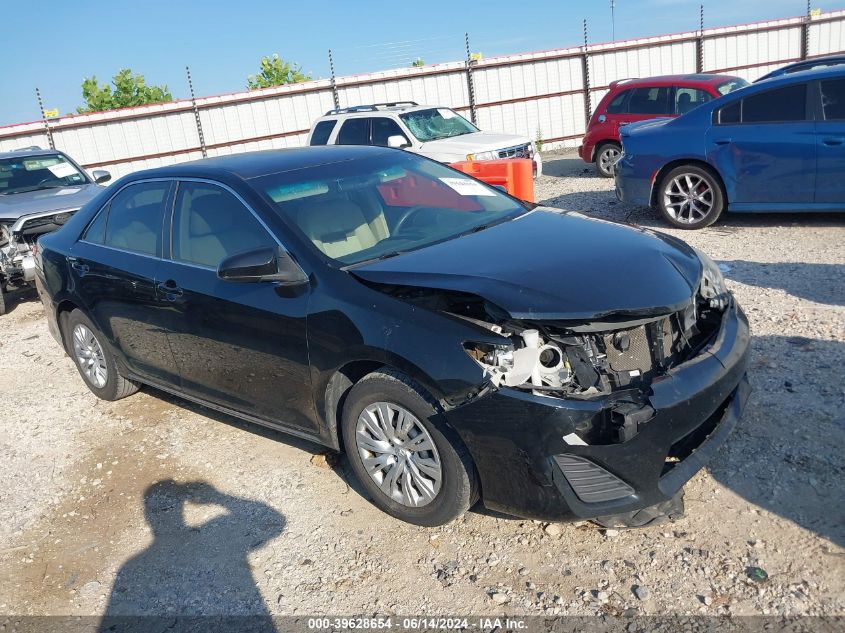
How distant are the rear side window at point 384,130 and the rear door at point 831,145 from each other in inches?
253

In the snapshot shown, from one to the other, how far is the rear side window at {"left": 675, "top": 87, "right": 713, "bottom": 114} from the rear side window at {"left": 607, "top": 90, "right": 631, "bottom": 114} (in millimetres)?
915

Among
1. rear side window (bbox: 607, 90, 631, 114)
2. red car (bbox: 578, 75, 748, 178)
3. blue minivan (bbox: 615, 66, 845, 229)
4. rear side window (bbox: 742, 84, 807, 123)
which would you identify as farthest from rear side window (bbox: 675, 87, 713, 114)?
rear side window (bbox: 742, 84, 807, 123)

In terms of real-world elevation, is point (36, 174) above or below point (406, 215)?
above

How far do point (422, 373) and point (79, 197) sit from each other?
24.4 feet

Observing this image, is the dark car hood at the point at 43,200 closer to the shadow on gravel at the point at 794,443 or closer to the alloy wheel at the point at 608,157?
the shadow on gravel at the point at 794,443

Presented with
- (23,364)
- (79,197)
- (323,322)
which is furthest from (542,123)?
(323,322)

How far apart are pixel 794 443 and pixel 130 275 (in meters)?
3.96

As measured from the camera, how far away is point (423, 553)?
11.2ft

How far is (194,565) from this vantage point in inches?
→ 140

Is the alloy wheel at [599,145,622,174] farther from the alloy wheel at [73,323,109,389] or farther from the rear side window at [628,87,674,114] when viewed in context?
the alloy wheel at [73,323,109,389]

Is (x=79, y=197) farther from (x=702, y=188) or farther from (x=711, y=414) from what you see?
(x=711, y=414)

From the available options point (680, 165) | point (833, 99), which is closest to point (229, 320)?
point (680, 165)

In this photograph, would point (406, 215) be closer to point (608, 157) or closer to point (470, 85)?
point (608, 157)

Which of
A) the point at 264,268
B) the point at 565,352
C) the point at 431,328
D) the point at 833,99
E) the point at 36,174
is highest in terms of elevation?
the point at 36,174
